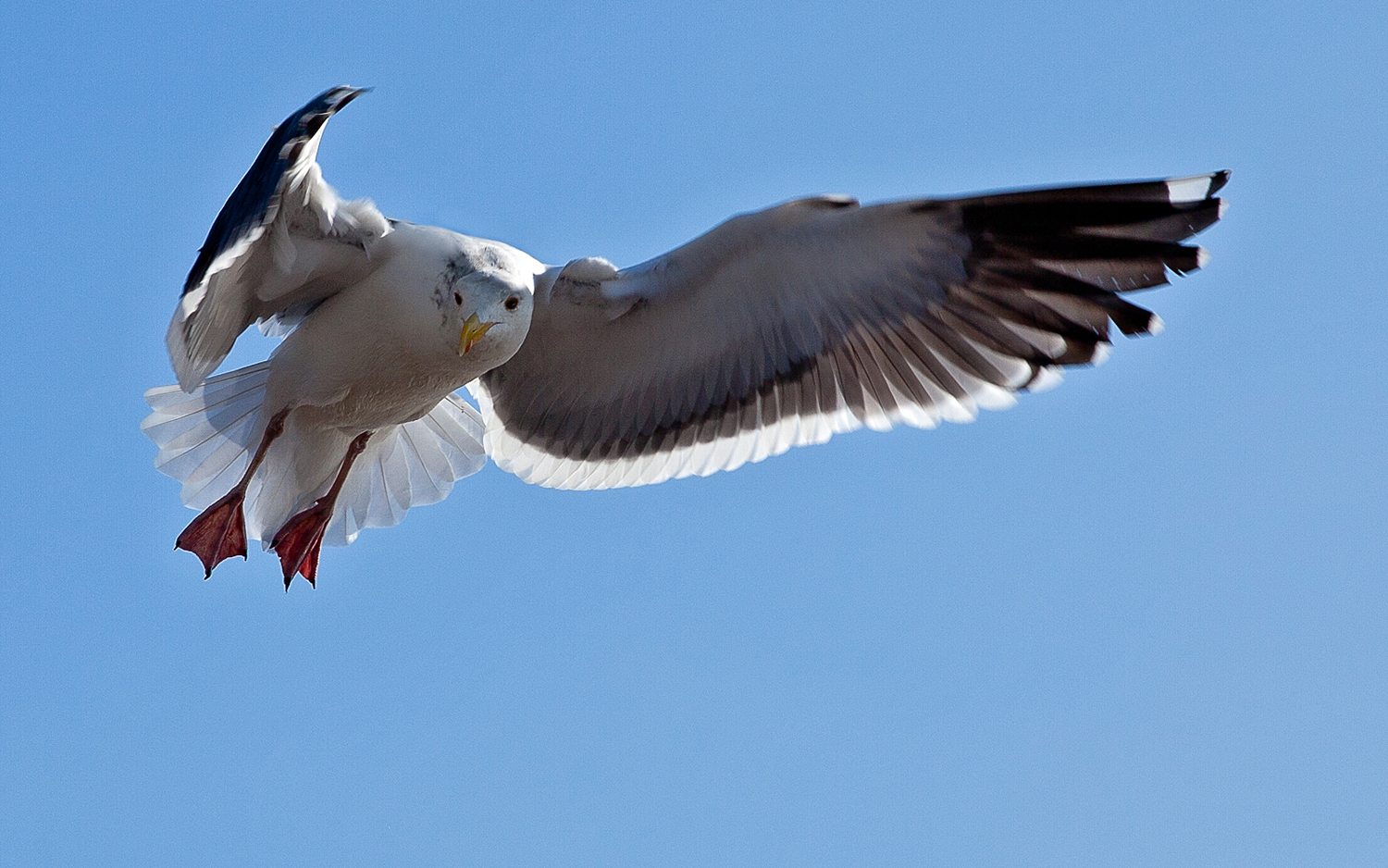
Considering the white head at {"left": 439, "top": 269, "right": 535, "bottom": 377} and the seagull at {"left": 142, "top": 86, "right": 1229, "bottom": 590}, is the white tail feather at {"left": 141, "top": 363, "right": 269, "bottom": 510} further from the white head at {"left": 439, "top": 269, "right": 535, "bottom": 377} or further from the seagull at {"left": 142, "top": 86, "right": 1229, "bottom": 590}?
the white head at {"left": 439, "top": 269, "right": 535, "bottom": 377}

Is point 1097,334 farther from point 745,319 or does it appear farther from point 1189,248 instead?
point 745,319

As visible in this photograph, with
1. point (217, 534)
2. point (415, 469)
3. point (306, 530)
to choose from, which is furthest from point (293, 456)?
point (415, 469)

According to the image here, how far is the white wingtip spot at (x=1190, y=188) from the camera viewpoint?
435 cm

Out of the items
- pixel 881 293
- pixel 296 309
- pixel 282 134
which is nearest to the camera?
pixel 282 134

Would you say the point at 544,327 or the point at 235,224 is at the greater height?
the point at 544,327

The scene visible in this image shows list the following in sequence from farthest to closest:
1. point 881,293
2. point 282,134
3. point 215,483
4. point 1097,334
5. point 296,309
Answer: point 215,483, point 296,309, point 881,293, point 1097,334, point 282,134

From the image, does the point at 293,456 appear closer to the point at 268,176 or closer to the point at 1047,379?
the point at 268,176

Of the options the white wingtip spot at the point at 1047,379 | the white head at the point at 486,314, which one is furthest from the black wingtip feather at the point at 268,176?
the white wingtip spot at the point at 1047,379

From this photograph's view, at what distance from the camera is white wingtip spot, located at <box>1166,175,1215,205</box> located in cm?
435

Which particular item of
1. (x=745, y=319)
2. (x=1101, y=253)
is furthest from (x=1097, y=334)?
(x=745, y=319)

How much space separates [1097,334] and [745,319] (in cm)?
118

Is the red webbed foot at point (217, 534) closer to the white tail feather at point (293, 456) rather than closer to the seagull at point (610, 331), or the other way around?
the seagull at point (610, 331)

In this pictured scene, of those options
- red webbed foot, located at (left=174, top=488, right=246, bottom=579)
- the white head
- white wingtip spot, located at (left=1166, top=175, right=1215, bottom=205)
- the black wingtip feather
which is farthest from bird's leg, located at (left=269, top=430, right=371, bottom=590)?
white wingtip spot, located at (left=1166, top=175, right=1215, bottom=205)

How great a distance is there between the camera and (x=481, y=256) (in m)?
4.91
